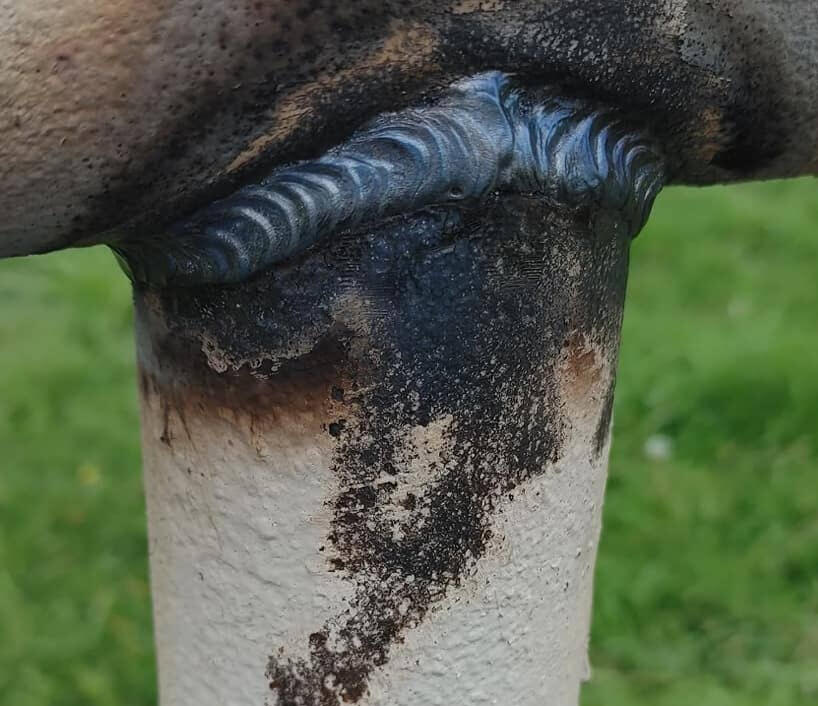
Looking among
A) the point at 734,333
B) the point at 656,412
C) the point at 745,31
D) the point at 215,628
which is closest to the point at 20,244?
the point at 215,628

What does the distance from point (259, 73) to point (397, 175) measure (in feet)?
0.37

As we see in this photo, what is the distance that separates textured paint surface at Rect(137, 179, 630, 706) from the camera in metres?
0.82

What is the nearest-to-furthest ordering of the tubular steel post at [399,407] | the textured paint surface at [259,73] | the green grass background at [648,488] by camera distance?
the textured paint surface at [259,73] < the tubular steel post at [399,407] < the green grass background at [648,488]

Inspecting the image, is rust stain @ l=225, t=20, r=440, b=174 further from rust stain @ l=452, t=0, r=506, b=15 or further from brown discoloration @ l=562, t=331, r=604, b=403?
brown discoloration @ l=562, t=331, r=604, b=403

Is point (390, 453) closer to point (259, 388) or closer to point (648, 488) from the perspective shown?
point (259, 388)

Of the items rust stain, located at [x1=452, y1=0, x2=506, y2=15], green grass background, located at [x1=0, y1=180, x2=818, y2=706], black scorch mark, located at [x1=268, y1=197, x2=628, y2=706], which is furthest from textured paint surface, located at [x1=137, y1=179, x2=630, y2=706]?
green grass background, located at [x1=0, y1=180, x2=818, y2=706]

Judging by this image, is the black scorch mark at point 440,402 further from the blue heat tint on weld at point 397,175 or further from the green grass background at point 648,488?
the green grass background at point 648,488

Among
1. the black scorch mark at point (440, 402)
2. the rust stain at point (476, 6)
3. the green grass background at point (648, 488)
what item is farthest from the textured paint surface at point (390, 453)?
the green grass background at point (648, 488)

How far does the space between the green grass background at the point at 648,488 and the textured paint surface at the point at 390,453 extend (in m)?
1.02

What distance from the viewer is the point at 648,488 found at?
2279 millimetres

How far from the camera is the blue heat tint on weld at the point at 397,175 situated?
0.78 metres

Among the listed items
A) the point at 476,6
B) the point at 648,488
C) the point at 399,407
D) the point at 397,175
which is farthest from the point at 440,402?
the point at 648,488

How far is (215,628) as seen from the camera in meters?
0.94

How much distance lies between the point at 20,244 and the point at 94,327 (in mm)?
2189
